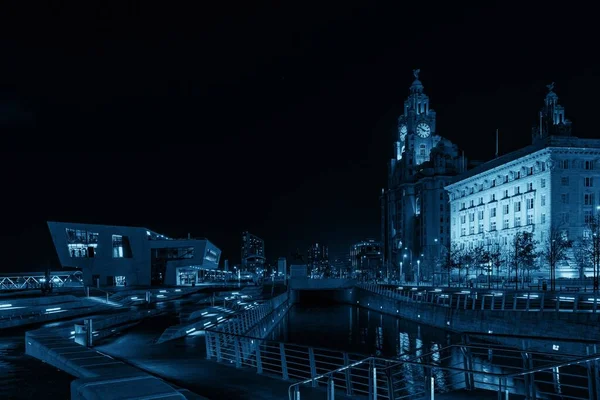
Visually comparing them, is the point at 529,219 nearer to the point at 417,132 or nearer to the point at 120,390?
the point at 417,132

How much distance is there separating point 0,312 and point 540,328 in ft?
108

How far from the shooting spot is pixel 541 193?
295 ft

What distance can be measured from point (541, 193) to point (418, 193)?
230 ft

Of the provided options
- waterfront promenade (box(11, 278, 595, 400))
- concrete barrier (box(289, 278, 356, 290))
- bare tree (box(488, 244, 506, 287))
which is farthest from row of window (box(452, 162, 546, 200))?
waterfront promenade (box(11, 278, 595, 400))

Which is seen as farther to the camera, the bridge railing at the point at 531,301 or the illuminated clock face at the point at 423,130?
the illuminated clock face at the point at 423,130

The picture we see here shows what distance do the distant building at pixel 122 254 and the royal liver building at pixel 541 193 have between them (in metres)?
53.9

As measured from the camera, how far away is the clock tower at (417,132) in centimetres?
16788

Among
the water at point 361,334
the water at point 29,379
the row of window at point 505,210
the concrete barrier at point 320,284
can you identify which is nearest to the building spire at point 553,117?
the row of window at point 505,210

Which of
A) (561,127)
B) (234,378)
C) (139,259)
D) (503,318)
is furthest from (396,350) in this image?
(561,127)

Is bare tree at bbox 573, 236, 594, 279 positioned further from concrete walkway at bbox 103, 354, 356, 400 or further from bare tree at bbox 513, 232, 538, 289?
concrete walkway at bbox 103, 354, 356, 400

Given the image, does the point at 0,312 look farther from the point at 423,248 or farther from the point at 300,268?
the point at 423,248

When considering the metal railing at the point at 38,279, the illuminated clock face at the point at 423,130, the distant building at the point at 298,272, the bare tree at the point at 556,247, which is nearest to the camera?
the bare tree at the point at 556,247

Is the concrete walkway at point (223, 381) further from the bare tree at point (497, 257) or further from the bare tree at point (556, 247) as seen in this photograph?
the bare tree at point (497, 257)

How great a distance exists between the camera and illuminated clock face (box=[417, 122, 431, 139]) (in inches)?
6718
